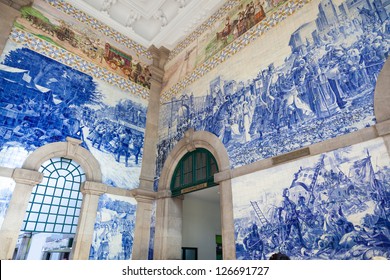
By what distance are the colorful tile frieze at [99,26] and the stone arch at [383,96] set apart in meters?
8.84

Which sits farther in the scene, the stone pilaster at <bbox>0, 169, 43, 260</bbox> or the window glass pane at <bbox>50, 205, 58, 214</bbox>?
the window glass pane at <bbox>50, 205, 58, 214</bbox>

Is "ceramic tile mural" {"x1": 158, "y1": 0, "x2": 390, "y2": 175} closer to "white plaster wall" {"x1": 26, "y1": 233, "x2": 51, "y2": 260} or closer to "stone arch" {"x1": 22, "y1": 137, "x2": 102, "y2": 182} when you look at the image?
"stone arch" {"x1": 22, "y1": 137, "x2": 102, "y2": 182}

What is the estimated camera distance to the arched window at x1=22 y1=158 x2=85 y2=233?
7.09 metres

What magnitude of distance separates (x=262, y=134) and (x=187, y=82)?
170 inches

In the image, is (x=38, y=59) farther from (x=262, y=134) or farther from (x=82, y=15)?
(x=262, y=134)

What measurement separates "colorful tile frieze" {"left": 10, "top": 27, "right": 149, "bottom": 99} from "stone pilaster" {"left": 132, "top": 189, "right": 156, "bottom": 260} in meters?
4.02

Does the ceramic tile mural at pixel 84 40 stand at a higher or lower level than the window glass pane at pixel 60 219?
higher

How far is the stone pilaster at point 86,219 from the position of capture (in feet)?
23.2

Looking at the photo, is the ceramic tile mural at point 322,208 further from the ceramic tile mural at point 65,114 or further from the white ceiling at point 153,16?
the white ceiling at point 153,16

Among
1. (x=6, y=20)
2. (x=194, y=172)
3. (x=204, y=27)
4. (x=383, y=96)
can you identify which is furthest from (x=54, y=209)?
(x=383, y=96)

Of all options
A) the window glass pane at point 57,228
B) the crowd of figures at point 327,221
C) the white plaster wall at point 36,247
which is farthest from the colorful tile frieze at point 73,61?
the white plaster wall at point 36,247

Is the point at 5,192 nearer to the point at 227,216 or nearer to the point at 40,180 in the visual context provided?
the point at 40,180

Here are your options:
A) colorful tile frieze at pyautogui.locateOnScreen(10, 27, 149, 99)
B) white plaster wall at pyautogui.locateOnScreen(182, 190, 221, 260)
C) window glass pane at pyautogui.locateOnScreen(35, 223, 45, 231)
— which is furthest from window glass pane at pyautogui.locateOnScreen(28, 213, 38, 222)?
colorful tile frieze at pyautogui.locateOnScreen(10, 27, 149, 99)
